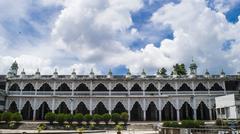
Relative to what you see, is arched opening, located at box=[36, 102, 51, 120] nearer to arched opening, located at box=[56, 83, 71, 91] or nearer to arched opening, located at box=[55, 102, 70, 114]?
arched opening, located at box=[55, 102, 70, 114]

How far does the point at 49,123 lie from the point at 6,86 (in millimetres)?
11945

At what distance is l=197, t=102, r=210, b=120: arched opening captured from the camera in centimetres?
4309

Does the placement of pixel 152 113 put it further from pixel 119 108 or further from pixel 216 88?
pixel 216 88

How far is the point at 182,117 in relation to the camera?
44.7 metres

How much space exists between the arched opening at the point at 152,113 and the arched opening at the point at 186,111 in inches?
160

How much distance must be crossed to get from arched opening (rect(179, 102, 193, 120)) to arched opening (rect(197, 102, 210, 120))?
1282 mm

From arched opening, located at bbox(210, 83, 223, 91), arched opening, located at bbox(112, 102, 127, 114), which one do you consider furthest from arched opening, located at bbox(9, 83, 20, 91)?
arched opening, located at bbox(210, 83, 223, 91)

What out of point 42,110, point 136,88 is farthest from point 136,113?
point 42,110

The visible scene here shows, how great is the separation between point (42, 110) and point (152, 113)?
18.7 metres

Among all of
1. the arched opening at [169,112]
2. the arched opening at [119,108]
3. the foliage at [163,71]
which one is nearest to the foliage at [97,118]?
the arched opening at [119,108]

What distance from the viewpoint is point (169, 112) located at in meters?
44.9

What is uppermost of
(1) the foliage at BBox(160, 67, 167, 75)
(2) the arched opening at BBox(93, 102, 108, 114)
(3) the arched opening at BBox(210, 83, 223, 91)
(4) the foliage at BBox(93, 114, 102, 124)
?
(1) the foliage at BBox(160, 67, 167, 75)

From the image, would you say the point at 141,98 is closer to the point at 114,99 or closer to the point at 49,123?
the point at 114,99

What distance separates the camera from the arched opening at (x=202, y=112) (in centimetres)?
4309
